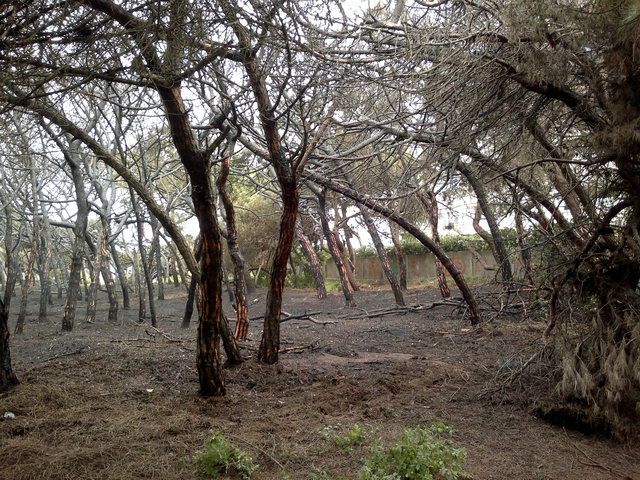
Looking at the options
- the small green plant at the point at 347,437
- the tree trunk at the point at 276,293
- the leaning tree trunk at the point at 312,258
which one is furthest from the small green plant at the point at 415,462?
the leaning tree trunk at the point at 312,258

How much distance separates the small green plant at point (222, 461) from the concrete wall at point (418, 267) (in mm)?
17779

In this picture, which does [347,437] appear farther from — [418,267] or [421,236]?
[418,267]

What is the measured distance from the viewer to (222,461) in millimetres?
3760

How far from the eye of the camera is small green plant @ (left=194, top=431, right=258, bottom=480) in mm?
3756

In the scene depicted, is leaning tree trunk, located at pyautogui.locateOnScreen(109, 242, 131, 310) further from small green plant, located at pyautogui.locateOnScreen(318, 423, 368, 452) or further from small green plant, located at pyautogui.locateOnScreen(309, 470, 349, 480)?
small green plant, located at pyautogui.locateOnScreen(309, 470, 349, 480)

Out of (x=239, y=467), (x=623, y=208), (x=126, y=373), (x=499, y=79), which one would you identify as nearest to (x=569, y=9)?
(x=499, y=79)

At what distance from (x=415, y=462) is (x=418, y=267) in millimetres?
22786

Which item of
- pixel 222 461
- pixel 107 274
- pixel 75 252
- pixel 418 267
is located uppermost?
pixel 75 252

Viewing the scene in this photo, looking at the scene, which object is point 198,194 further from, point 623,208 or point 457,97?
point 623,208

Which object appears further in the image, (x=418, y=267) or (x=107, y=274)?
(x=418, y=267)

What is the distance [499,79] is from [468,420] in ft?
10.9

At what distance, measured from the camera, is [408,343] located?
31.3 ft

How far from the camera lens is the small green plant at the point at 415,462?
3664 mm

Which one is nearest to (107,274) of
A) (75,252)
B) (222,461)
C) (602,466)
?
(75,252)
